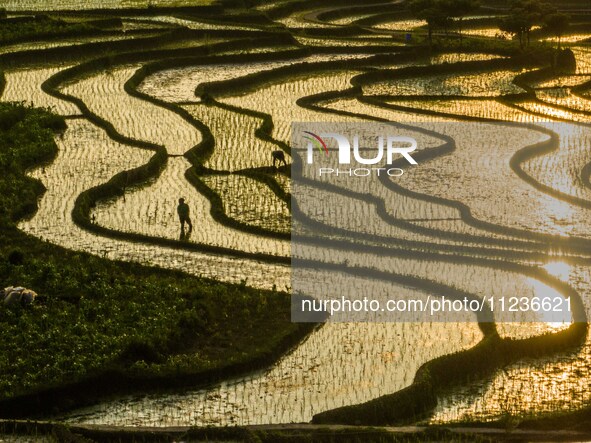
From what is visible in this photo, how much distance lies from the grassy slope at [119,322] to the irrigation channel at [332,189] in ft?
1.23

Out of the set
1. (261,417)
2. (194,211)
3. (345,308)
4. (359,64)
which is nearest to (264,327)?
(345,308)

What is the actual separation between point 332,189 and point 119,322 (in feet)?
19.7

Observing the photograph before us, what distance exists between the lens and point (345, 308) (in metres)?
14.3

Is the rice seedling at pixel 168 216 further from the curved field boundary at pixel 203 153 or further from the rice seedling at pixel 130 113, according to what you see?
the rice seedling at pixel 130 113

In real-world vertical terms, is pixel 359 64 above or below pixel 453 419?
above

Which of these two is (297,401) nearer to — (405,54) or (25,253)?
(25,253)

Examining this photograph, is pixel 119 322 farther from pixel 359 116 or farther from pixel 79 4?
pixel 79 4

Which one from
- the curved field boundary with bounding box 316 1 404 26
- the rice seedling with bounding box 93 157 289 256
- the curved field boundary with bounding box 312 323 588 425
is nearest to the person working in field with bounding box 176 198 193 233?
the rice seedling with bounding box 93 157 289 256

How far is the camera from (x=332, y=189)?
61.3ft

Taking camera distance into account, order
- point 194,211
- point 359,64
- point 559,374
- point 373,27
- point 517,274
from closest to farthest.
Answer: point 559,374
point 517,274
point 194,211
point 359,64
point 373,27

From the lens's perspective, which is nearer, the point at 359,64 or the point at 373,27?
the point at 359,64

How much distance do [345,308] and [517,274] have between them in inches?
87.8

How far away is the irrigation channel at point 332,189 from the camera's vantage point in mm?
12398

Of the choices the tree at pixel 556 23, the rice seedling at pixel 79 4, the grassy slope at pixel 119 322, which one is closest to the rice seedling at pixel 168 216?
the grassy slope at pixel 119 322
